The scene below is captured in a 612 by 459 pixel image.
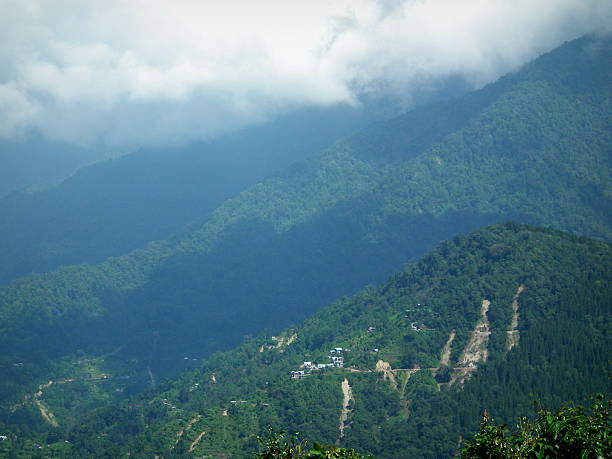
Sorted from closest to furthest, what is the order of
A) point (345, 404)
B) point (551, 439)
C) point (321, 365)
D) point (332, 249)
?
point (551, 439)
point (345, 404)
point (321, 365)
point (332, 249)

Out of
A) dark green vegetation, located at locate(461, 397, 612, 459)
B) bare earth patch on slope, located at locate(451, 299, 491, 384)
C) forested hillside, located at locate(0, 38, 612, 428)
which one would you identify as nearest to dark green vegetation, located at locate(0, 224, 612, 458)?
bare earth patch on slope, located at locate(451, 299, 491, 384)

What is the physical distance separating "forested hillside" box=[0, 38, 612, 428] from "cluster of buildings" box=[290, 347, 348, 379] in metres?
49.4

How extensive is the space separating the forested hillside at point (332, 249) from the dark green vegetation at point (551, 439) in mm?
122209

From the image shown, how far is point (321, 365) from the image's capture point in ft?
367

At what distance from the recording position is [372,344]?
373 ft

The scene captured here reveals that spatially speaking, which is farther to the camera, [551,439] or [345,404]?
[345,404]

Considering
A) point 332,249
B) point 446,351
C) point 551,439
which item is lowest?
point 551,439

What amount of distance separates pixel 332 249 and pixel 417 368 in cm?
8561

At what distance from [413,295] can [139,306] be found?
80.0 meters

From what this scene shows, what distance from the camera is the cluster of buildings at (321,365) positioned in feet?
361

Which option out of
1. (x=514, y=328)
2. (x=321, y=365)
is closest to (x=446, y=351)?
(x=514, y=328)

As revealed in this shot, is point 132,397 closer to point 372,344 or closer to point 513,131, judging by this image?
point 372,344

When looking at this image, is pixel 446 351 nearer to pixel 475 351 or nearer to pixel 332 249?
pixel 475 351

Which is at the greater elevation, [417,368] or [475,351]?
[475,351]
